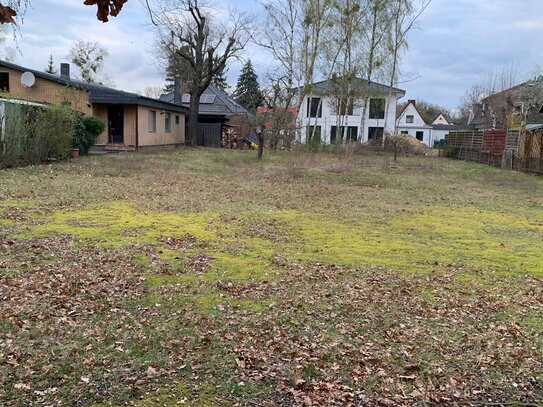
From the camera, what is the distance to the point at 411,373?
9.29 ft

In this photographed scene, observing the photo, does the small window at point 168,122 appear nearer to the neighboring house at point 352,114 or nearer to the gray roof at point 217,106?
the gray roof at point 217,106

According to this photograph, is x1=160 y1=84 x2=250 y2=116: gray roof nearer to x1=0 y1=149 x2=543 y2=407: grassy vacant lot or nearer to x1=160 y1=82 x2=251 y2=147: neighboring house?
x1=160 y1=82 x2=251 y2=147: neighboring house

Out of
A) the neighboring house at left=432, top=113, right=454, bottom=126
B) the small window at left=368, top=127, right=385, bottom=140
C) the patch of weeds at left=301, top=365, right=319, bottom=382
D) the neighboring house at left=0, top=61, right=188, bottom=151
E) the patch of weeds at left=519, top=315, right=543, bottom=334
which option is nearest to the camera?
the patch of weeds at left=301, top=365, right=319, bottom=382

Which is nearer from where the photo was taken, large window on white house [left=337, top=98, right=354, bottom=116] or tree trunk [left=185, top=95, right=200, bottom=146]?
tree trunk [left=185, top=95, right=200, bottom=146]

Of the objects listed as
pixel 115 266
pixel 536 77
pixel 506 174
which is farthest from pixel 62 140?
pixel 536 77

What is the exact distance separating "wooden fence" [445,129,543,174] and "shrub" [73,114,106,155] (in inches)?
731

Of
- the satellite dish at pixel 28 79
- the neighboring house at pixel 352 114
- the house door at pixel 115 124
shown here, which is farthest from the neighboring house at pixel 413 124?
the satellite dish at pixel 28 79

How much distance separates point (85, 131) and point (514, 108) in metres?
26.3

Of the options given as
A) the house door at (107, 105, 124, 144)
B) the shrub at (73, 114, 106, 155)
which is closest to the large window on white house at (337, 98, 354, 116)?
the house door at (107, 105, 124, 144)

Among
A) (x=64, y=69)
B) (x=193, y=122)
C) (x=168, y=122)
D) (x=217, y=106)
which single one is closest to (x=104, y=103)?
(x=168, y=122)

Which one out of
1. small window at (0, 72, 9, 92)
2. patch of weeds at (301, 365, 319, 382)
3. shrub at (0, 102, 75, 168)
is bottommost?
patch of weeds at (301, 365, 319, 382)

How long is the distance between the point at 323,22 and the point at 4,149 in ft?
78.4

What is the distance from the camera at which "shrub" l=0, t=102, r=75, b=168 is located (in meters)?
12.9

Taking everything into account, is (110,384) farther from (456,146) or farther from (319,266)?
(456,146)
